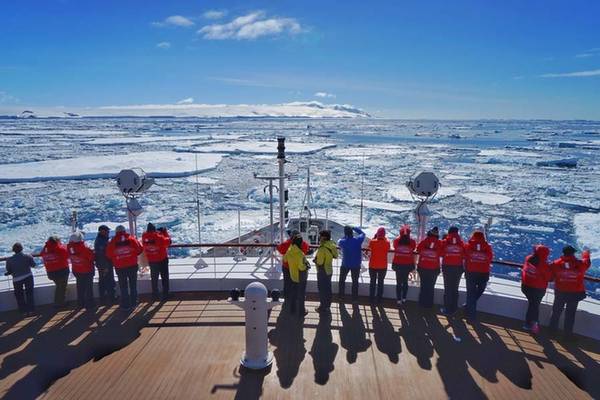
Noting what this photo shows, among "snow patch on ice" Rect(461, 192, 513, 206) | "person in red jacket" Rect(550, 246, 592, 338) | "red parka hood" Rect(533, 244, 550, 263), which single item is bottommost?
"snow patch on ice" Rect(461, 192, 513, 206)

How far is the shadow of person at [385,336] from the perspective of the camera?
15.3ft

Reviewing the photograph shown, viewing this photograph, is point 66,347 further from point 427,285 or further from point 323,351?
point 427,285

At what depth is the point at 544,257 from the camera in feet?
16.1

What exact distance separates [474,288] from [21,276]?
5.70 meters

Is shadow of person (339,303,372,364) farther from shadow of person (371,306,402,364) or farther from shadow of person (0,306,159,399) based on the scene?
shadow of person (0,306,159,399)

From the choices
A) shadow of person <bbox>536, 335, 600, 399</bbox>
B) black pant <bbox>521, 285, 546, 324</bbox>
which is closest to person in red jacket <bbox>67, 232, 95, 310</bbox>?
black pant <bbox>521, 285, 546, 324</bbox>

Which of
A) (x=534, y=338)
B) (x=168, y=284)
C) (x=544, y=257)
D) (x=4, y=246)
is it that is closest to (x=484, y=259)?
(x=544, y=257)

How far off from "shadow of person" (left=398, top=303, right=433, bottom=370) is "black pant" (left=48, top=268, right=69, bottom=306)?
14.2 feet

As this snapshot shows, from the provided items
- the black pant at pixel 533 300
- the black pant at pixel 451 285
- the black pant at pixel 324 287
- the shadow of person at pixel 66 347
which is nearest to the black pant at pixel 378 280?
the black pant at pixel 324 287

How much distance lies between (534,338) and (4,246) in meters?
A: 13.6

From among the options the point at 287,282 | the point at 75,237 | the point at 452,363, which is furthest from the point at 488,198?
the point at 75,237

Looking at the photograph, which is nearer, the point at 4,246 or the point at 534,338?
the point at 534,338

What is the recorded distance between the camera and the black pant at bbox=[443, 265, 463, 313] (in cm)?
546

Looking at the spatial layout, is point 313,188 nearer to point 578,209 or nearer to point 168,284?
point 578,209
